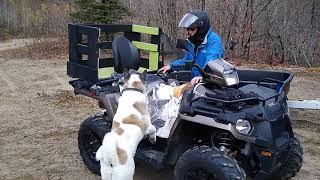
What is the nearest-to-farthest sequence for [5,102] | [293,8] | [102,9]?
[5,102] → [293,8] → [102,9]

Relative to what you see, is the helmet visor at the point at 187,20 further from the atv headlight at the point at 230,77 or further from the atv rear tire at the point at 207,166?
the atv rear tire at the point at 207,166

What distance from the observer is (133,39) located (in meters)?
→ 6.15

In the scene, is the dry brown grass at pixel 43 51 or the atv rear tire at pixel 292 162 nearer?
the atv rear tire at pixel 292 162

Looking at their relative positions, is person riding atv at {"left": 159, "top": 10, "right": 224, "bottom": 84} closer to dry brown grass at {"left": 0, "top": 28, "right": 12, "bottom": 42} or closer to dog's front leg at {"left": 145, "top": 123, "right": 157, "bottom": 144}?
dog's front leg at {"left": 145, "top": 123, "right": 157, "bottom": 144}

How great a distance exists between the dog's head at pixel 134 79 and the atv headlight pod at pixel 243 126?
3.54 feet

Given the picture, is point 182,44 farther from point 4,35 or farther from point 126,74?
point 4,35

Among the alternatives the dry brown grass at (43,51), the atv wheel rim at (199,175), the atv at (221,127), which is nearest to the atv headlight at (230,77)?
the atv at (221,127)

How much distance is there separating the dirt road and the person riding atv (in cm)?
124

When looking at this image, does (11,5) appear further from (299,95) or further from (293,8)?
(299,95)

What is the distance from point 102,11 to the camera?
1428cm

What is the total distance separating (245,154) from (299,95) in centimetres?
507

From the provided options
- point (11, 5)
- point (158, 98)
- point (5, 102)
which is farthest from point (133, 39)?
point (11, 5)

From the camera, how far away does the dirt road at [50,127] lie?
5152mm

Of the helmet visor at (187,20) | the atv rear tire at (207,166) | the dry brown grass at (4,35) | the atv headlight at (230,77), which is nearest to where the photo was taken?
the atv rear tire at (207,166)
